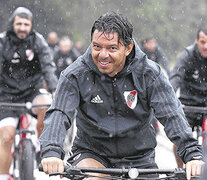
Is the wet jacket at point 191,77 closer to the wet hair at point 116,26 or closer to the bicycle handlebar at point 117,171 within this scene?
the wet hair at point 116,26

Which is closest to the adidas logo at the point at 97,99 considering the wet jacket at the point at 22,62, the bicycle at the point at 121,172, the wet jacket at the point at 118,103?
the wet jacket at the point at 118,103

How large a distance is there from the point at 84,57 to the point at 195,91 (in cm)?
362

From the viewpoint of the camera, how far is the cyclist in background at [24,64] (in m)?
7.74

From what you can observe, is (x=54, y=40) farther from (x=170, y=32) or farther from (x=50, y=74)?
(x=170, y=32)

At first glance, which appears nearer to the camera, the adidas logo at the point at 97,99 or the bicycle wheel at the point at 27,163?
the adidas logo at the point at 97,99

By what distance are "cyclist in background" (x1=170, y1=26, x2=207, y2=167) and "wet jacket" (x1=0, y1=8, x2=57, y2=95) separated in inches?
68.9

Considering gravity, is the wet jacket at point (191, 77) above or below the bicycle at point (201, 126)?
Answer: above

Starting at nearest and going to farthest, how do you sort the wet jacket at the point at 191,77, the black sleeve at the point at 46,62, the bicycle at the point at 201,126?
the bicycle at the point at 201,126 < the wet jacket at the point at 191,77 < the black sleeve at the point at 46,62

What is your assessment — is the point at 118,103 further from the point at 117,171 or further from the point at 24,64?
the point at 24,64

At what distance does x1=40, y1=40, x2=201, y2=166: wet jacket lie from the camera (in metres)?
4.43

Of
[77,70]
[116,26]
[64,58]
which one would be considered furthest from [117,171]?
[64,58]

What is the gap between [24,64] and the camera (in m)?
7.80

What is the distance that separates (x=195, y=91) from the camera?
7.86 metres

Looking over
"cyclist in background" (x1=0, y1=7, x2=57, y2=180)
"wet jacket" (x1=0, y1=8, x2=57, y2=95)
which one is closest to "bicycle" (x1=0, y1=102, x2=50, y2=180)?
"cyclist in background" (x1=0, y1=7, x2=57, y2=180)
